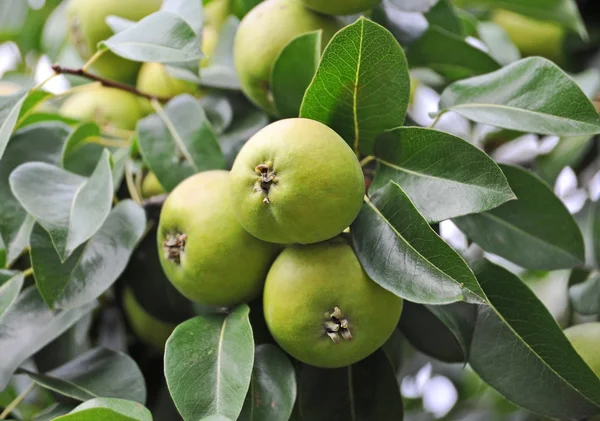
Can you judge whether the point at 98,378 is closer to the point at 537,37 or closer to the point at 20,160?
the point at 20,160

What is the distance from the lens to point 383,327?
73cm

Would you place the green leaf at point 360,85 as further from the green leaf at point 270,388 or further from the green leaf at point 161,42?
the green leaf at point 270,388

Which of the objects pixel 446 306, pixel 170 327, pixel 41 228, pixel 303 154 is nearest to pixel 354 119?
pixel 303 154

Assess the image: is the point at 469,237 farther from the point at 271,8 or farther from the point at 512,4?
the point at 512,4

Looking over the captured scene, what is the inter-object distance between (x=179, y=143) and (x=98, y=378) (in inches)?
13.2

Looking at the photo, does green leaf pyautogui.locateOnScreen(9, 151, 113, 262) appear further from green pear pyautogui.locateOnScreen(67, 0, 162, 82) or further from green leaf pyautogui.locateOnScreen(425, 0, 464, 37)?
green leaf pyautogui.locateOnScreen(425, 0, 464, 37)

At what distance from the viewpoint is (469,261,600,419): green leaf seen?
770 millimetres

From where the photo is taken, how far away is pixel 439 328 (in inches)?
33.4

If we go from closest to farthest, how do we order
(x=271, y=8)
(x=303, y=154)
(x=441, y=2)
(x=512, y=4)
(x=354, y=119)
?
(x=303, y=154) < (x=354, y=119) < (x=271, y=8) < (x=441, y=2) < (x=512, y=4)

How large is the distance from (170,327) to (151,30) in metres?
0.48

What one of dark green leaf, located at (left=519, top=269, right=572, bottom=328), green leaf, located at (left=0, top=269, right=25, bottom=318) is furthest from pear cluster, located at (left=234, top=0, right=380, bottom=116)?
dark green leaf, located at (left=519, top=269, right=572, bottom=328)

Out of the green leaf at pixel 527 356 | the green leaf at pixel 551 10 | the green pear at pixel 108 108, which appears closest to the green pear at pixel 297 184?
the green leaf at pixel 527 356

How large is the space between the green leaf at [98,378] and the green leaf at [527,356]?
0.42 m

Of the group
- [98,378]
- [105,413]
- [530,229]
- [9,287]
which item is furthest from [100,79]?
[530,229]
